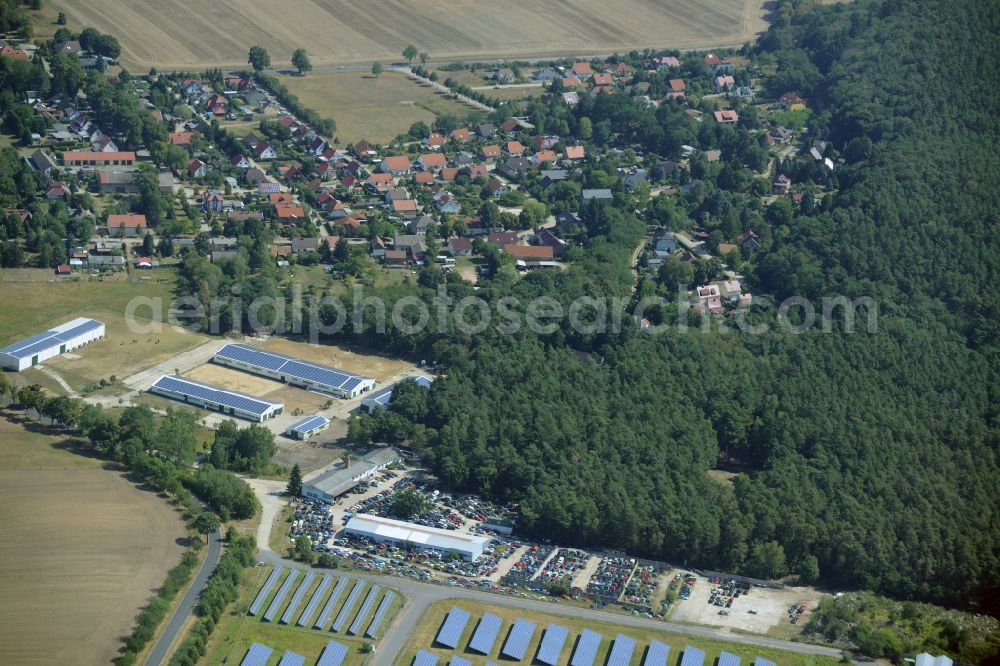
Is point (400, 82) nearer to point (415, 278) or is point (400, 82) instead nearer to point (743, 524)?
point (415, 278)

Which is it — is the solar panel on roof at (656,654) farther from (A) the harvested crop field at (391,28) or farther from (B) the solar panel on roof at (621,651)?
(A) the harvested crop field at (391,28)

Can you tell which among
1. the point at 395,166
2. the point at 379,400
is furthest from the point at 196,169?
the point at 379,400

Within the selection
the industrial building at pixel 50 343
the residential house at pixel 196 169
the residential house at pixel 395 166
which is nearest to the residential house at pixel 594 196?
the residential house at pixel 395 166

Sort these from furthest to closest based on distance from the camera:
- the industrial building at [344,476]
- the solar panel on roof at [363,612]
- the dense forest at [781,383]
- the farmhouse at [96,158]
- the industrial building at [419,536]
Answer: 1. the farmhouse at [96,158]
2. the industrial building at [344,476]
3. the dense forest at [781,383]
4. the industrial building at [419,536]
5. the solar panel on roof at [363,612]

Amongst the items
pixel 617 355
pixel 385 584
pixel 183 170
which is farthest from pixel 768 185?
pixel 385 584

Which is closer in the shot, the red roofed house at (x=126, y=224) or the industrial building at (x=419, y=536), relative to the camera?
the industrial building at (x=419, y=536)

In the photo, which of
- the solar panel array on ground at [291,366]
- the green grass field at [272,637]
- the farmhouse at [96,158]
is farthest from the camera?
the farmhouse at [96,158]

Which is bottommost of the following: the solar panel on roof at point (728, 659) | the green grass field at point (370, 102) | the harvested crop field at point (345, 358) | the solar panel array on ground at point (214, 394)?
the solar panel on roof at point (728, 659)

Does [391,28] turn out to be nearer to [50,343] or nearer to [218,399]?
[50,343]
